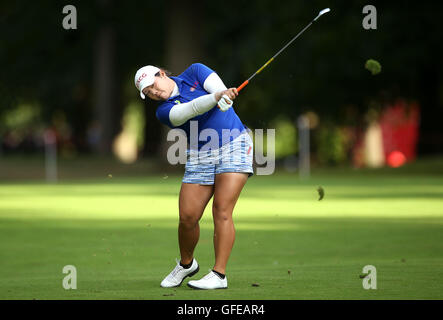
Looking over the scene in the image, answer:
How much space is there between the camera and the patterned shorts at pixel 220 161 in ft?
28.4

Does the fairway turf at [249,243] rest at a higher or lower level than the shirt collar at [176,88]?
lower

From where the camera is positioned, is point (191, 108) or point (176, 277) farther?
point (176, 277)

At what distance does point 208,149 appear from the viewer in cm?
868

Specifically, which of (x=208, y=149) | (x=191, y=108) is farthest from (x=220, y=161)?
(x=191, y=108)

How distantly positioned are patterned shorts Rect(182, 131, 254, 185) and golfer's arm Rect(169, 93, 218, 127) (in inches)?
14.9

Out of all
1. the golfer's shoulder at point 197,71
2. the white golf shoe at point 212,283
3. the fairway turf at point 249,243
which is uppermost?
the golfer's shoulder at point 197,71

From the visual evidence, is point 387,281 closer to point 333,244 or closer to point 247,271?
point 247,271

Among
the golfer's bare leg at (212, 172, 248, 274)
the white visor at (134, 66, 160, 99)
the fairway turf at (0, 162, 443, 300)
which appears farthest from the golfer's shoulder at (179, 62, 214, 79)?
the fairway turf at (0, 162, 443, 300)

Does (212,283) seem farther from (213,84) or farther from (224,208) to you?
(213,84)

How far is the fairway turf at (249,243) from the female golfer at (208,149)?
465 mm

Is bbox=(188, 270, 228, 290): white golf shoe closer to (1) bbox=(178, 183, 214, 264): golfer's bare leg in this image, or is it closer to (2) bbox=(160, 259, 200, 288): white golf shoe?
(2) bbox=(160, 259, 200, 288): white golf shoe

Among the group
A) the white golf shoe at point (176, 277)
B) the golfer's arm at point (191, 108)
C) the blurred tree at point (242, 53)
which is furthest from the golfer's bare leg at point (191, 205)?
the blurred tree at point (242, 53)

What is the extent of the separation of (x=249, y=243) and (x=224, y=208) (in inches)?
187

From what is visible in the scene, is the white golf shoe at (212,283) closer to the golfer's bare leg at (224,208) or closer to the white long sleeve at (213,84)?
the golfer's bare leg at (224,208)
